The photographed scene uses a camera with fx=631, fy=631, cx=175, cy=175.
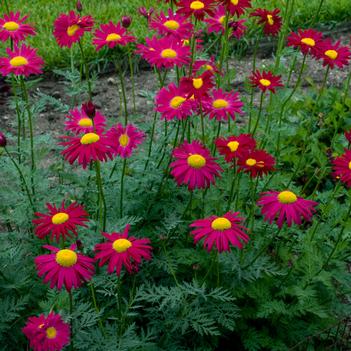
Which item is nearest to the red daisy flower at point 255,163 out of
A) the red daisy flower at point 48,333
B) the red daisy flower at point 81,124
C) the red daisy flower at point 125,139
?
the red daisy flower at point 125,139

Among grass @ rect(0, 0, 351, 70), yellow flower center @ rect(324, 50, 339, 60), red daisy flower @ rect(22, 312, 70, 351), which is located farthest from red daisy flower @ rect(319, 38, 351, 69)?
grass @ rect(0, 0, 351, 70)

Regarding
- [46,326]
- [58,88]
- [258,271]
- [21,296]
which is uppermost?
[46,326]

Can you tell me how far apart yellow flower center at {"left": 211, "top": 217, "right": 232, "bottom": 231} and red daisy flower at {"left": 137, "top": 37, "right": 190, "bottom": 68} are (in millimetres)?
599

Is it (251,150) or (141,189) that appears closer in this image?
(251,150)

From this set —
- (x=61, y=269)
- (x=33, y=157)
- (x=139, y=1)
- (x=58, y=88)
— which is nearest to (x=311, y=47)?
(x=33, y=157)

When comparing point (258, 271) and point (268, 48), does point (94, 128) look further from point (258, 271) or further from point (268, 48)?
point (268, 48)

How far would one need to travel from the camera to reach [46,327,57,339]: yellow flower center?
1580 millimetres

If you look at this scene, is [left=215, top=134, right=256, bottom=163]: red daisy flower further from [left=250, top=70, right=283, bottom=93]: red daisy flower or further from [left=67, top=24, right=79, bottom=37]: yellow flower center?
[left=67, top=24, right=79, bottom=37]: yellow flower center

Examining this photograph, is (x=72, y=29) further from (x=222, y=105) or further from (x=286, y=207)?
(x=286, y=207)

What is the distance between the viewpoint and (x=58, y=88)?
162 inches

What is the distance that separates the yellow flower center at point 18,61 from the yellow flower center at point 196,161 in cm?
69

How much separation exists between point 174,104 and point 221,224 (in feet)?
1.52

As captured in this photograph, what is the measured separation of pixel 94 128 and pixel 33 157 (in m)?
0.43

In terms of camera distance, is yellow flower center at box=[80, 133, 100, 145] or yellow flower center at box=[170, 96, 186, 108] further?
yellow flower center at box=[170, 96, 186, 108]
